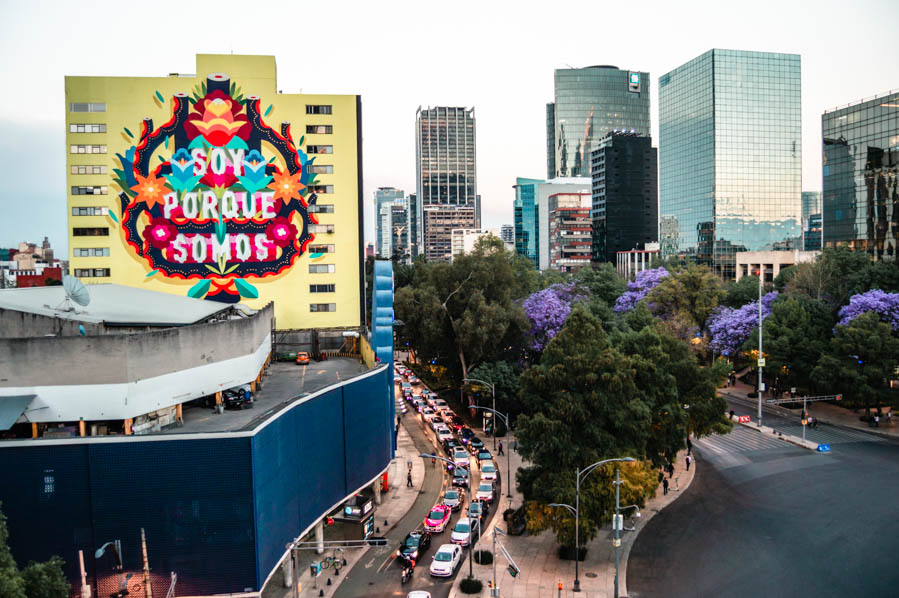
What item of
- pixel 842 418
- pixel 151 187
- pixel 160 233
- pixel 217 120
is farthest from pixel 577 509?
pixel 842 418

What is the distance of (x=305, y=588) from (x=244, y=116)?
39.0m

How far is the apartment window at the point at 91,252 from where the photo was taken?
54312 mm

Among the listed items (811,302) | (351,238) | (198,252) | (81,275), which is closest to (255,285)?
(198,252)

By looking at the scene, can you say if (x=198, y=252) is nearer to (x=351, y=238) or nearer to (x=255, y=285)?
(x=255, y=285)

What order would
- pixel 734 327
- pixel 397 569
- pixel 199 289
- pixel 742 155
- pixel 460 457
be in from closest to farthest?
pixel 397 569, pixel 460 457, pixel 199 289, pixel 734 327, pixel 742 155

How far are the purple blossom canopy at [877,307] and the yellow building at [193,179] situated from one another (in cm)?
5573

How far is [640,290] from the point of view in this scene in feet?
341

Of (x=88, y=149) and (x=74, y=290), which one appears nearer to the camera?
(x=74, y=290)

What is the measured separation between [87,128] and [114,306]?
25688 mm

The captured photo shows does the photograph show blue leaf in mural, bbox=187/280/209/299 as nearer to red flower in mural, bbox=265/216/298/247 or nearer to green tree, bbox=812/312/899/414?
red flower in mural, bbox=265/216/298/247

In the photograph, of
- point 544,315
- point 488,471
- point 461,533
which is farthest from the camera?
point 544,315

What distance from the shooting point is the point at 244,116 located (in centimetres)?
5509

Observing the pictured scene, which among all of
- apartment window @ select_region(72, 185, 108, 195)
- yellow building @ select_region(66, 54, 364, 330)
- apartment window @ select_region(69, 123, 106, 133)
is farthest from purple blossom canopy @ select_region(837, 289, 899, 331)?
apartment window @ select_region(69, 123, 106, 133)

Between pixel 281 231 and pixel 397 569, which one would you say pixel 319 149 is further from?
pixel 397 569
